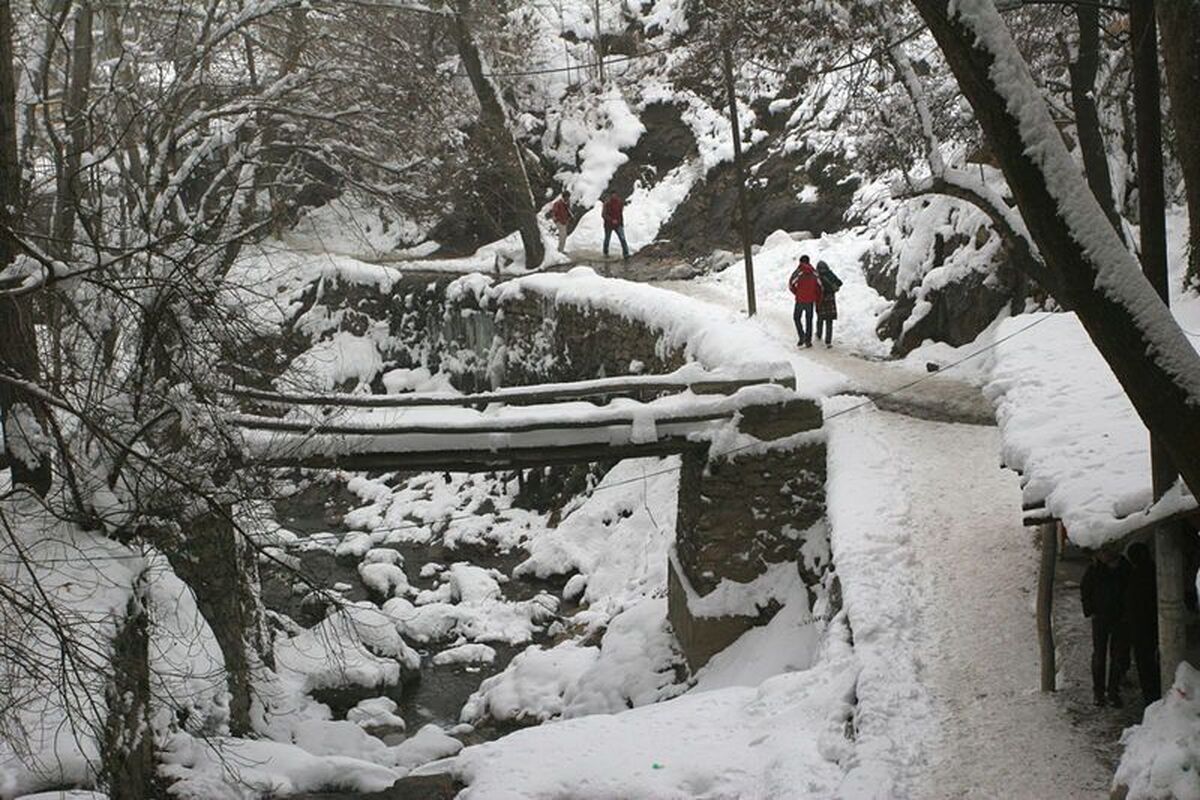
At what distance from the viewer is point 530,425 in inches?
450

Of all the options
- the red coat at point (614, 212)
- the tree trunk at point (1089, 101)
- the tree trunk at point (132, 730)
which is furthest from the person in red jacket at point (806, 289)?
the tree trunk at point (132, 730)

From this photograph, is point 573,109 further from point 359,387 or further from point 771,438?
point 771,438

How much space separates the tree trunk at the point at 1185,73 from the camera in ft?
19.4

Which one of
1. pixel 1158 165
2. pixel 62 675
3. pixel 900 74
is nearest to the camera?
pixel 62 675

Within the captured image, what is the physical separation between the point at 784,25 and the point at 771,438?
487 centimetres

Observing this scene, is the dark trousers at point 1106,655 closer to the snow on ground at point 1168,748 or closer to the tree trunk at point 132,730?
the snow on ground at point 1168,748

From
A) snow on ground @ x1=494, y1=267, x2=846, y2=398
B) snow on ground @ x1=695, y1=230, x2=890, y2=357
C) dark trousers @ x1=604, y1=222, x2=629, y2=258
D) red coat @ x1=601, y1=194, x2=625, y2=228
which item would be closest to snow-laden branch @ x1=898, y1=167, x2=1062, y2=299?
snow on ground @ x1=494, y1=267, x2=846, y2=398

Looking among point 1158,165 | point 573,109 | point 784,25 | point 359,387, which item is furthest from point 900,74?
point 573,109

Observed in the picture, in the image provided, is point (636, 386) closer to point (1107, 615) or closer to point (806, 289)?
point (806, 289)

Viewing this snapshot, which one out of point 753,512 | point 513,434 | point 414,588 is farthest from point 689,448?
point 414,588

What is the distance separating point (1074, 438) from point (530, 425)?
547cm

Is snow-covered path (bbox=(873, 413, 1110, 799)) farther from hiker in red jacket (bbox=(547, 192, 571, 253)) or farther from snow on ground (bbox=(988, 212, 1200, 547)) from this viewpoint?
hiker in red jacket (bbox=(547, 192, 571, 253))

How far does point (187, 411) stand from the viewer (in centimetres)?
733

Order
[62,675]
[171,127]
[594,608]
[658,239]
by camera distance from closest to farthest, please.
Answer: [62,675] → [171,127] → [594,608] → [658,239]
